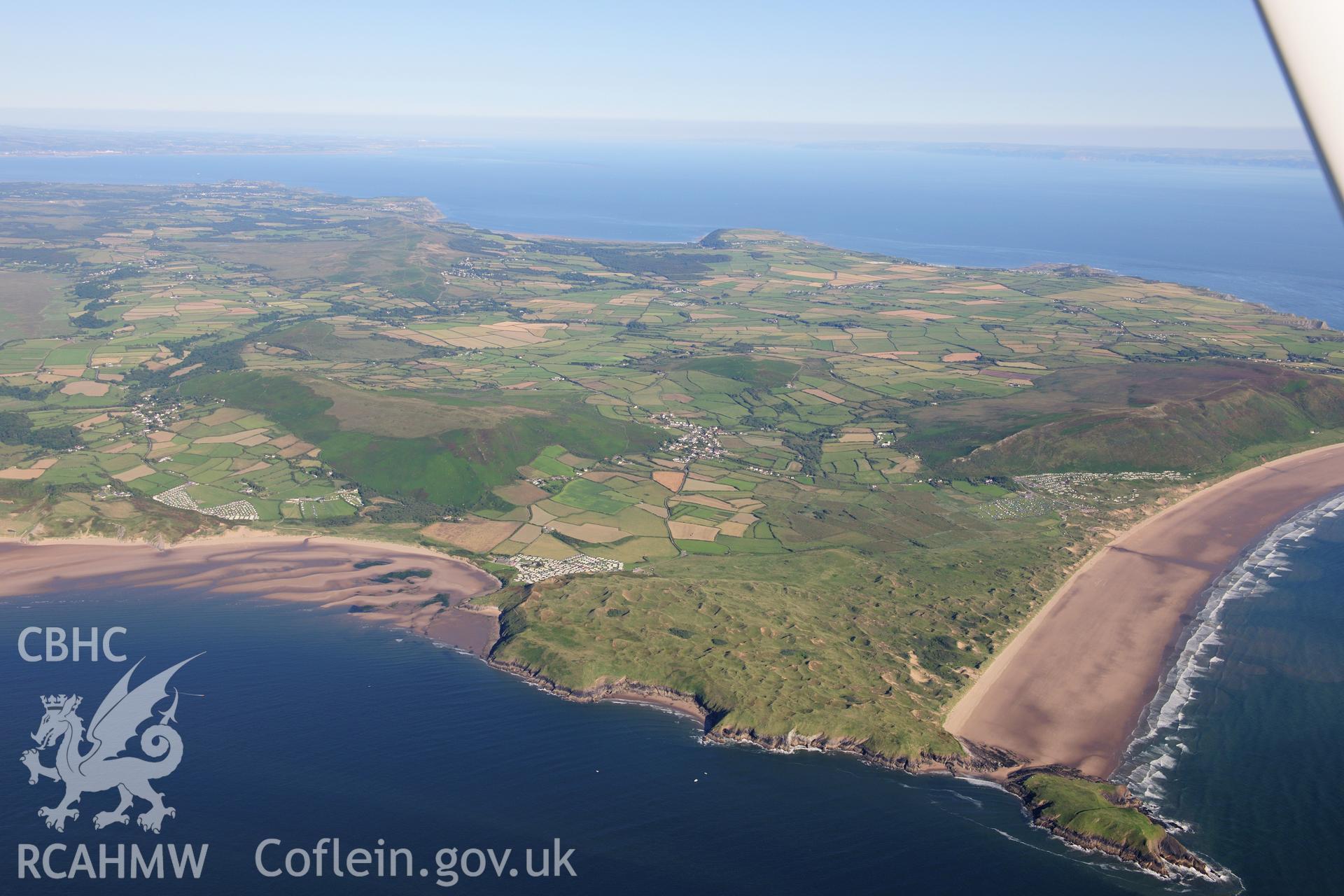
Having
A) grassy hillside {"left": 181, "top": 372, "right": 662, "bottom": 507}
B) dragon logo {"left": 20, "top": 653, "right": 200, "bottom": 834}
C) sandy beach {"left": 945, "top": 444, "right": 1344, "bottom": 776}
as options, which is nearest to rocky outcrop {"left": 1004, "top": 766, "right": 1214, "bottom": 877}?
sandy beach {"left": 945, "top": 444, "right": 1344, "bottom": 776}

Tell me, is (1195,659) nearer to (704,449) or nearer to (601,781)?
(601,781)

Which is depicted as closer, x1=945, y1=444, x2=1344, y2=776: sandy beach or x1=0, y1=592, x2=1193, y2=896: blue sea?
x1=0, y1=592, x2=1193, y2=896: blue sea

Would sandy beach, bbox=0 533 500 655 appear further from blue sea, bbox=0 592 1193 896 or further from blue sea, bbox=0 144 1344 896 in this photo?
blue sea, bbox=0 592 1193 896

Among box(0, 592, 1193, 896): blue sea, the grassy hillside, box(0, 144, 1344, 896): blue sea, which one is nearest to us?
box(0, 592, 1193, 896): blue sea

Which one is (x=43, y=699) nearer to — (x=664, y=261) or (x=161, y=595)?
(x=161, y=595)

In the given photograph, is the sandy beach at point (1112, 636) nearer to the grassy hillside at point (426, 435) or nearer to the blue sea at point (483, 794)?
the blue sea at point (483, 794)

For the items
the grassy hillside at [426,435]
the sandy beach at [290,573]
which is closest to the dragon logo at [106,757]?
the sandy beach at [290,573]
